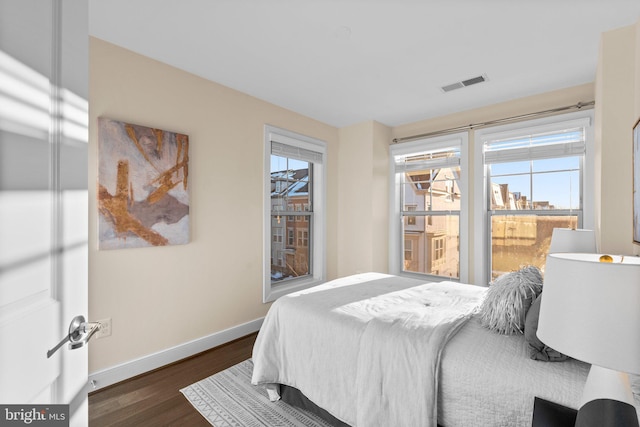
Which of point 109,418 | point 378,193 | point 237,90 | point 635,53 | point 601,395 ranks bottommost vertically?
point 109,418

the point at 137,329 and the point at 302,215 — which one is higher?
the point at 302,215

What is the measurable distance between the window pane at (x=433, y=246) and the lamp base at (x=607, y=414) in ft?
10.1

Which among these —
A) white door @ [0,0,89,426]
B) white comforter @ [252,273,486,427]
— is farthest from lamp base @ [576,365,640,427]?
white door @ [0,0,89,426]

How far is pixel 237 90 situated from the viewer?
10.3 feet

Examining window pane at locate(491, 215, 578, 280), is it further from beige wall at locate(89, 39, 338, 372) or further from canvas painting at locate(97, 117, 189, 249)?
canvas painting at locate(97, 117, 189, 249)

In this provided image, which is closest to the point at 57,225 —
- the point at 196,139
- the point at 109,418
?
the point at 109,418

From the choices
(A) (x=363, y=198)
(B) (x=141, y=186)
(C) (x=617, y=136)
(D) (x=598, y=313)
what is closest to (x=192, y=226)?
(B) (x=141, y=186)

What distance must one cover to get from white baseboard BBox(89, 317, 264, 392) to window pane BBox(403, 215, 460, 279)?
225cm

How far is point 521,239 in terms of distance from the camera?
3.40 metres

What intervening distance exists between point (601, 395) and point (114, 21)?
3094 mm

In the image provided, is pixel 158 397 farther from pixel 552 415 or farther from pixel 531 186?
pixel 531 186

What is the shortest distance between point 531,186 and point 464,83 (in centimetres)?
138

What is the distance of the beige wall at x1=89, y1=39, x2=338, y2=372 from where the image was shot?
2273mm

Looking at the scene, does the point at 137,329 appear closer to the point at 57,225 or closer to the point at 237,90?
the point at 57,225
